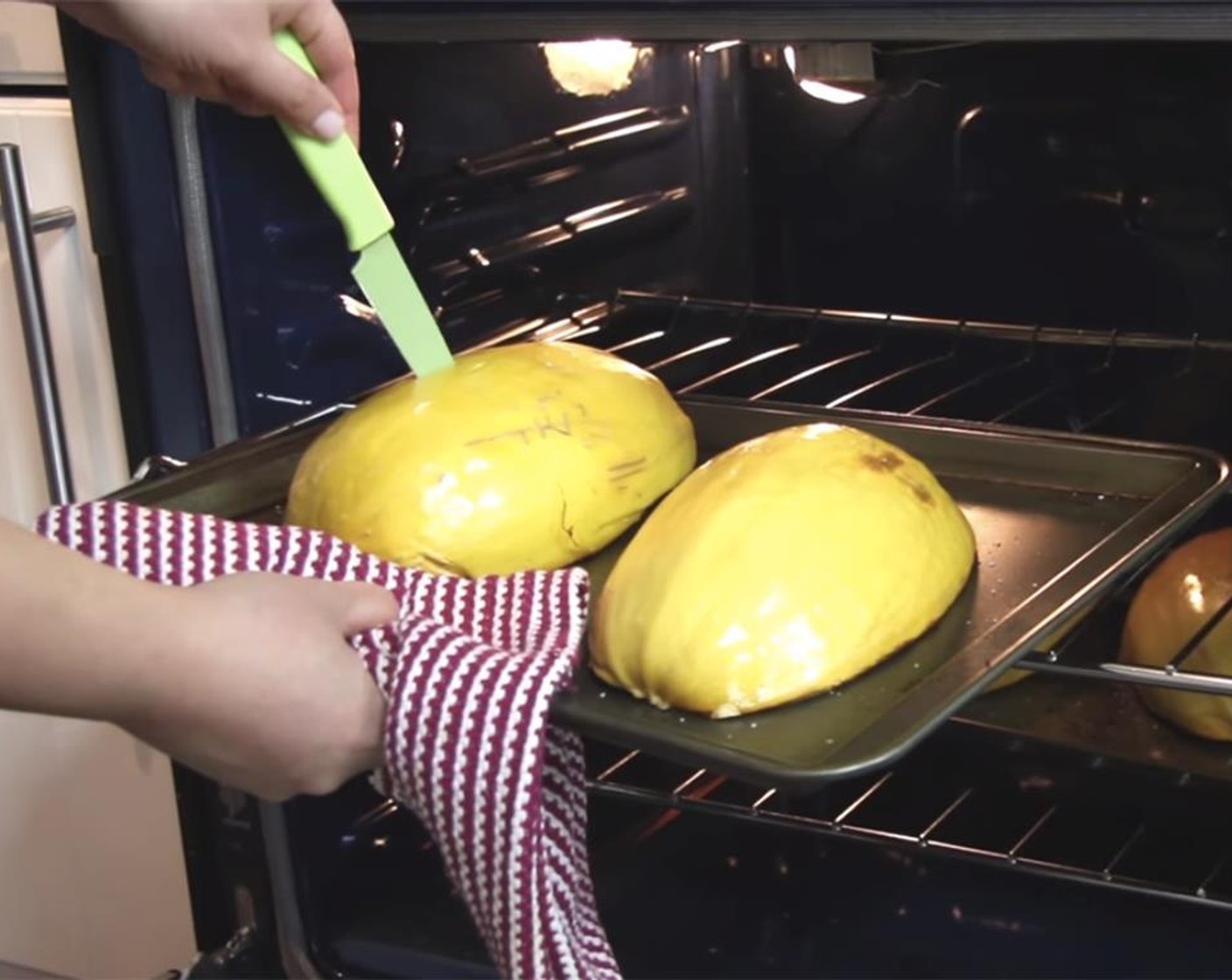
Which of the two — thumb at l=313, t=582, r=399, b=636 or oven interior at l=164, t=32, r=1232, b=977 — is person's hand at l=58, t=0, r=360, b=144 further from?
thumb at l=313, t=582, r=399, b=636

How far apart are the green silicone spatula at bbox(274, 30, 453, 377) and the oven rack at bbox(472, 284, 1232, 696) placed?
0.21 metres

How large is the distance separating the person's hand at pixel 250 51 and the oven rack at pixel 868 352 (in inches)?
10.5

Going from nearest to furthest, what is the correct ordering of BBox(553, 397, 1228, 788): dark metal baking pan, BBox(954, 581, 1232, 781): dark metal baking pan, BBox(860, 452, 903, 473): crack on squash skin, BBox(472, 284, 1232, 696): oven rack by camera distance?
BBox(553, 397, 1228, 788): dark metal baking pan → BBox(860, 452, 903, 473): crack on squash skin → BBox(954, 581, 1232, 781): dark metal baking pan → BBox(472, 284, 1232, 696): oven rack

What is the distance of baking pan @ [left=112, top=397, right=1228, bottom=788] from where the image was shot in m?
0.55

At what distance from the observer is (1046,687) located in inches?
33.3

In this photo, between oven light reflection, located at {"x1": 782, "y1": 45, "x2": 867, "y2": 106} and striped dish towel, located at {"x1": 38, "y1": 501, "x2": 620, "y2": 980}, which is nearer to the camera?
striped dish towel, located at {"x1": 38, "y1": 501, "x2": 620, "y2": 980}

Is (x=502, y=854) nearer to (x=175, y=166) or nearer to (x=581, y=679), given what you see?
(x=581, y=679)

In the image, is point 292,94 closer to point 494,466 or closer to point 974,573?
point 494,466

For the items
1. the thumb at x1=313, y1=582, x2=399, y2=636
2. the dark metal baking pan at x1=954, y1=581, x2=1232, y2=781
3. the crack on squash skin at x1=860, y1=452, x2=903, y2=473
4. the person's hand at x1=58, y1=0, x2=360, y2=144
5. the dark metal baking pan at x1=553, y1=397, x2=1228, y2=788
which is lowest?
the dark metal baking pan at x1=954, y1=581, x2=1232, y2=781

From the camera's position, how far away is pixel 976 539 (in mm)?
721

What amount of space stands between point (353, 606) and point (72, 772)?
492 mm

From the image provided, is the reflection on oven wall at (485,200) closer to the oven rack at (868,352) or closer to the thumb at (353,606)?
the oven rack at (868,352)

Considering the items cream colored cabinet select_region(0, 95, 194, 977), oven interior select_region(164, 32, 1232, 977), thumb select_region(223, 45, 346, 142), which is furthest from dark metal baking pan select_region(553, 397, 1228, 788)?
cream colored cabinet select_region(0, 95, 194, 977)

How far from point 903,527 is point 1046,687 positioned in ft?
A: 0.76
